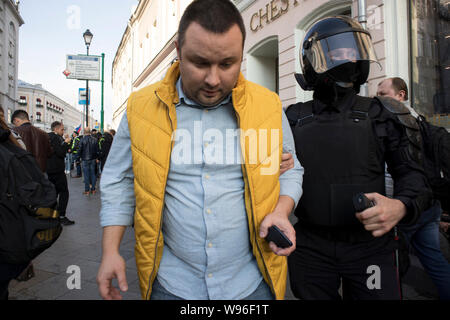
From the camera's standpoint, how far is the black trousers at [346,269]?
1.29 metres

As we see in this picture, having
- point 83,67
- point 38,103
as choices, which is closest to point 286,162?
point 83,67

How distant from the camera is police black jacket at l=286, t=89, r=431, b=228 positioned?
4.43 ft

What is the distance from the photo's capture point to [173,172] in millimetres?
1131

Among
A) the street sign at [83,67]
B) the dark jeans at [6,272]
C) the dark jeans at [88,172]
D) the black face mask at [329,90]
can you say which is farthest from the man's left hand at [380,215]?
the street sign at [83,67]

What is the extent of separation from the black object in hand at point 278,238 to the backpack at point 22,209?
1323 mm

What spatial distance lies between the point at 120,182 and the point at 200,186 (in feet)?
1.03

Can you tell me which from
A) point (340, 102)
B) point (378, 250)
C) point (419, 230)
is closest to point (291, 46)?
point (419, 230)

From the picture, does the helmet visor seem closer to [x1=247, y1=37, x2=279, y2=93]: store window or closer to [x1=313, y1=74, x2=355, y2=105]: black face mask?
[x1=313, y1=74, x2=355, y2=105]: black face mask

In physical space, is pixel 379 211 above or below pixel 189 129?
below

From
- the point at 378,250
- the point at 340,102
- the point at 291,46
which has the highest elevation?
the point at 291,46

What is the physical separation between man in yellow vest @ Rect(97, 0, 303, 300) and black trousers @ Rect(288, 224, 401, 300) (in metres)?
0.26

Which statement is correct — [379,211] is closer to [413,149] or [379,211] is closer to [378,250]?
[378,250]
